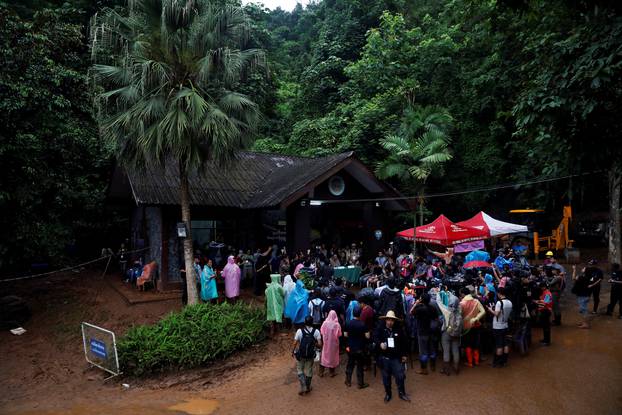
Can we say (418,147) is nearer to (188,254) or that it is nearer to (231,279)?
(231,279)

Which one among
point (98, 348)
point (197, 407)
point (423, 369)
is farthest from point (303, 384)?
point (98, 348)

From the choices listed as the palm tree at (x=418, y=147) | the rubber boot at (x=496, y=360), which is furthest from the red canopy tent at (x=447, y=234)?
the rubber boot at (x=496, y=360)

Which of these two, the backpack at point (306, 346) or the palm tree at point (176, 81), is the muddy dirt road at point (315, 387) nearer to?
the backpack at point (306, 346)

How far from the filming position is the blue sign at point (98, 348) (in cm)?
1045

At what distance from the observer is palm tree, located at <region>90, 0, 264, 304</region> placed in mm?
11844

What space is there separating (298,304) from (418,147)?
14.0 meters

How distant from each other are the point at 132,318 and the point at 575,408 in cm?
1187

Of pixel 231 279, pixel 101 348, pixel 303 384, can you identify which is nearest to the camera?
pixel 303 384

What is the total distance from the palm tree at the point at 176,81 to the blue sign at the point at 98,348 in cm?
273

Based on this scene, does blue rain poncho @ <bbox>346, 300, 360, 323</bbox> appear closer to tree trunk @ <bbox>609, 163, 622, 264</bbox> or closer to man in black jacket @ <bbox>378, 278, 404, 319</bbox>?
man in black jacket @ <bbox>378, 278, 404, 319</bbox>

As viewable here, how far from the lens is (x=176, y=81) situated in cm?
1278

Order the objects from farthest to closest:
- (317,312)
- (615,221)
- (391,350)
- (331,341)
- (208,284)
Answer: (615,221), (208,284), (317,312), (331,341), (391,350)

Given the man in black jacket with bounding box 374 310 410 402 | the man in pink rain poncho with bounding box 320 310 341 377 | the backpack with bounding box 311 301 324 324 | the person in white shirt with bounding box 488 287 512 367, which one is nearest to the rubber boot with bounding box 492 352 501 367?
the person in white shirt with bounding box 488 287 512 367

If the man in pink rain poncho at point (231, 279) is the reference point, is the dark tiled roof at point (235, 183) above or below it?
above
